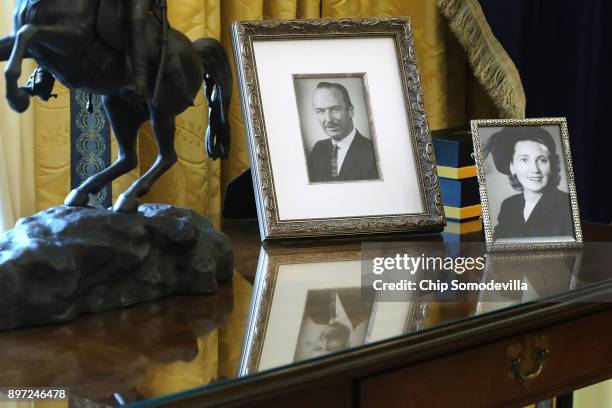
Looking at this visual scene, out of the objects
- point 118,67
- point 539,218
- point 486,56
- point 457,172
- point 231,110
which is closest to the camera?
point 118,67

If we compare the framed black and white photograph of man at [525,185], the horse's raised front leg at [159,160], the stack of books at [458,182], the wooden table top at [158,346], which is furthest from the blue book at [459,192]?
the horse's raised front leg at [159,160]

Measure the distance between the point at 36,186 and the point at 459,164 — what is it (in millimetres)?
624

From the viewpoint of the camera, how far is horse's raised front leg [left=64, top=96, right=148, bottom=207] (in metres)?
1.13

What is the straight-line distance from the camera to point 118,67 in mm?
1056

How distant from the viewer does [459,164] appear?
1.49 meters

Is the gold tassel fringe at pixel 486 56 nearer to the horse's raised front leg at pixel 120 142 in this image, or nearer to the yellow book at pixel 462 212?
the yellow book at pixel 462 212

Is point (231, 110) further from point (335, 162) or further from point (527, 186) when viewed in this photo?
point (527, 186)

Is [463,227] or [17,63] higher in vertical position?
[17,63]

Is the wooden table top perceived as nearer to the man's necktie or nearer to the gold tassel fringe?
the man's necktie

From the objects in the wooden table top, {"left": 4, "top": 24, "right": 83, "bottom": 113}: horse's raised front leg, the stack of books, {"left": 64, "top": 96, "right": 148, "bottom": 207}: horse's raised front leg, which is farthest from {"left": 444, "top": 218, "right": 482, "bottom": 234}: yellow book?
{"left": 4, "top": 24, "right": 83, "bottom": 113}: horse's raised front leg

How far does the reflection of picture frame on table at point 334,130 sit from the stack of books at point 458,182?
0.08 metres

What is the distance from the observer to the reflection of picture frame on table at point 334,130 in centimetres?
136

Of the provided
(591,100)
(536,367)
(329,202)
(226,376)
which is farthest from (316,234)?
(591,100)

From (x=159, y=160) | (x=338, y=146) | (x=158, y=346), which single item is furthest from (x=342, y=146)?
(x=158, y=346)
